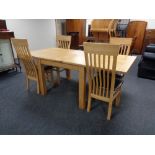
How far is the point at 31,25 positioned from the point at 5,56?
1838mm

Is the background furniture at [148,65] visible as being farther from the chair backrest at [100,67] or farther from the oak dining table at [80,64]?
the chair backrest at [100,67]

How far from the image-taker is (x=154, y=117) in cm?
182

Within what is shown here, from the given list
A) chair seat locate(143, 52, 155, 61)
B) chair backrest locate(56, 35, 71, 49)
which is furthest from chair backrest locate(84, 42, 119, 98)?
chair seat locate(143, 52, 155, 61)

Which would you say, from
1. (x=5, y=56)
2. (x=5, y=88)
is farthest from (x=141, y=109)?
(x=5, y=56)

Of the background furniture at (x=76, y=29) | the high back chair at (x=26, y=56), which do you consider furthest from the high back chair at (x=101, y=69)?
the background furniture at (x=76, y=29)

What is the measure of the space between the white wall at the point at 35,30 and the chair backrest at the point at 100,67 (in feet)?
11.6

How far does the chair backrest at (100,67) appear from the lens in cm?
138

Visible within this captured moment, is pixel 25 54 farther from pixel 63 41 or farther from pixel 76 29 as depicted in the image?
pixel 76 29

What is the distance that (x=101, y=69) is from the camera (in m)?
1.51

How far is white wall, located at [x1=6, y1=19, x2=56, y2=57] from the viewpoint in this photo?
4.17 metres

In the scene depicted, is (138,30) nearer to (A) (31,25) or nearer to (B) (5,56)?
(A) (31,25)

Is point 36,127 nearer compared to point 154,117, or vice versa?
point 36,127

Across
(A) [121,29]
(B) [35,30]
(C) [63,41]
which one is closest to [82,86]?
(C) [63,41]

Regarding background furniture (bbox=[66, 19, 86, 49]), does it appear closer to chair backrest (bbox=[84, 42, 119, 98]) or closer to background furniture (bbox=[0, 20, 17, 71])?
background furniture (bbox=[0, 20, 17, 71])
